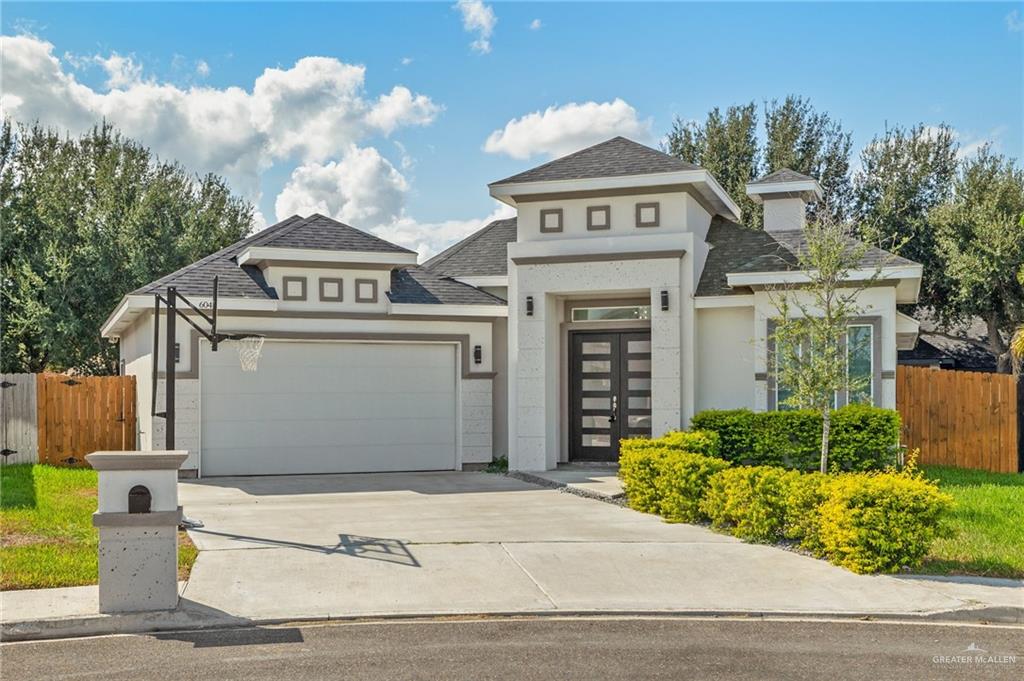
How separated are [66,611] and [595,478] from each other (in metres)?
9.13

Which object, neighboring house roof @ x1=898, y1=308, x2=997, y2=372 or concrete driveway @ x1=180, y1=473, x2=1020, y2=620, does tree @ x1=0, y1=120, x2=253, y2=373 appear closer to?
concrete driveway @ x1=180, y1=473, x2=1020, y2=620

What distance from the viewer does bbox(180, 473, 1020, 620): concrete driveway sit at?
822 centimetres

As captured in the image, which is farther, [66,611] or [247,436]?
[247,436]

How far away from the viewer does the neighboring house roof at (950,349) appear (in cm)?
3303

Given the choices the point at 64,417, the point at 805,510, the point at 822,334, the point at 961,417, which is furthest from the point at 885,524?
the point at 64,417

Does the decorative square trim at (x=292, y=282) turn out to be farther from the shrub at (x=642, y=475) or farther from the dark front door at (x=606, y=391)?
the shrub at (x=642, y=475)

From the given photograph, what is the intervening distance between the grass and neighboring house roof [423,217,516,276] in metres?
7.79

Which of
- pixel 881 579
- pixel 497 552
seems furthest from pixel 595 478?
pixel 881 579

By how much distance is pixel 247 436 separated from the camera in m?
16.8

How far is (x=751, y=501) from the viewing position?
1098 centimetres

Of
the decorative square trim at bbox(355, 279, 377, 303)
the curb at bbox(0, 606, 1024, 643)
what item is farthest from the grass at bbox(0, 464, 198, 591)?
the decorative square trim at bbox(355, 279, 377, 303)

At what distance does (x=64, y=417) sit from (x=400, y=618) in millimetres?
13426

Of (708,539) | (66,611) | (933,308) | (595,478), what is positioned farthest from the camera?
(933,308)

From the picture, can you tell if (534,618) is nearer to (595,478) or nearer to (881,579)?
(881,579)
